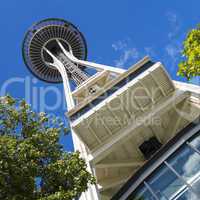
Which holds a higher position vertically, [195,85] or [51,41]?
[51,41]

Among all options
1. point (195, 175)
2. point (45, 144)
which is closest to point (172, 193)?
point (195, 175)

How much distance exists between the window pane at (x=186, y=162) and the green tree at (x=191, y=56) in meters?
3.50

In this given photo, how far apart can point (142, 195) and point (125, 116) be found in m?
6.18

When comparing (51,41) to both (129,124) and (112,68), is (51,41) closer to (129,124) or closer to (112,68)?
(112,68)

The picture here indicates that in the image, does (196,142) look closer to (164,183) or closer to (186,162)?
(186,162)

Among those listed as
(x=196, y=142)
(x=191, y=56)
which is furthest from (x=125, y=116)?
(x=191, y=56)

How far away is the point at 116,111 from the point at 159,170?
5565 mm

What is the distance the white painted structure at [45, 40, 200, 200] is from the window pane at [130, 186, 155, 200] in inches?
174

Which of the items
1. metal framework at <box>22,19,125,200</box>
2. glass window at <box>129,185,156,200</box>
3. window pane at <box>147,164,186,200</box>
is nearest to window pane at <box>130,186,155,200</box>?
glass window at <box>129,185,156,200</box>

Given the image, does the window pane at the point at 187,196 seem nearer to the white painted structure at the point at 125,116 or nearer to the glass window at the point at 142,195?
the glass window at the point at 142,195

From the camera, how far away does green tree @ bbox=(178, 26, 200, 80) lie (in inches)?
361

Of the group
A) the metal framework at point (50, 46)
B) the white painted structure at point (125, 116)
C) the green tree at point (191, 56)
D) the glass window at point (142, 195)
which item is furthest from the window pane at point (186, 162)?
the metal framework at point (50, 46)

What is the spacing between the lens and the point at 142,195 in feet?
40.6

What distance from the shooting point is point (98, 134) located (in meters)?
17.6
